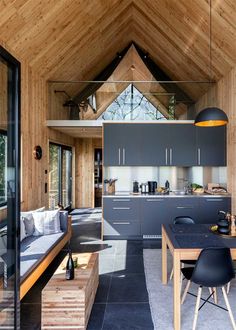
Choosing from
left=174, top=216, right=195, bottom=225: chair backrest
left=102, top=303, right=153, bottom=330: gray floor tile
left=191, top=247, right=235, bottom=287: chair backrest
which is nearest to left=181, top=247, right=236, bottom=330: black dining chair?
left=191, top=247, right=235, bottom=287: chair backrest

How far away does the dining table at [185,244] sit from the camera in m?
2.33

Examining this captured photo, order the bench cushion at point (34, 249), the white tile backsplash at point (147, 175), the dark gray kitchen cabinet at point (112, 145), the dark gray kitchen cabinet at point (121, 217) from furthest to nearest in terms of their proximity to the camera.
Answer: the white tile backsplash at point (147, 175), the dark gray kitchen cabinet at point (112, 145), the dark gray kitchen cabinet at point (121, 217), the bench cushion at point (34, 249)

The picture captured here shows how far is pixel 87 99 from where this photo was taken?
6.52 metres

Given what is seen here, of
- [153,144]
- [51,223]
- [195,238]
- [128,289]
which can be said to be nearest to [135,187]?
[153,144]

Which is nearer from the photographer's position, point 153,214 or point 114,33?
point 153,214

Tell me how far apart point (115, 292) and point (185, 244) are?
129 centimetres

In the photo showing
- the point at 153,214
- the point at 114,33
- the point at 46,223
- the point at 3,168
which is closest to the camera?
the point at 3,168

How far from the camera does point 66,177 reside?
8.39 m

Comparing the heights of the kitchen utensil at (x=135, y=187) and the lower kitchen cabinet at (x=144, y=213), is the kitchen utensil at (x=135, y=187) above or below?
above

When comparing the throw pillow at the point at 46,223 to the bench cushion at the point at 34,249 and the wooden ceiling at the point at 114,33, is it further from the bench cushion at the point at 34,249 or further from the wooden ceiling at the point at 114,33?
the wooden ceiling at the point at 114,33

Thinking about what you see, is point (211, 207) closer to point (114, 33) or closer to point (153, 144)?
point (153, 144)

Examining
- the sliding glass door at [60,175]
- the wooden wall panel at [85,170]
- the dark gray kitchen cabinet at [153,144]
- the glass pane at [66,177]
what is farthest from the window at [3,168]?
the wooden wall panel at [85,170]

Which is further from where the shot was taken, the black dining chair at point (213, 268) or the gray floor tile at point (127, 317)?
the gray floor tile at point (127, 317)

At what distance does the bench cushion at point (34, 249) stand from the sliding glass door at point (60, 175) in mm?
2226
